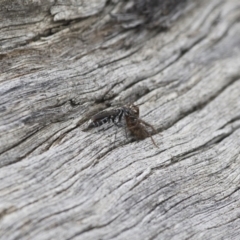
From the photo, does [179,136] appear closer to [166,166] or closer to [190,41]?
[166,166]

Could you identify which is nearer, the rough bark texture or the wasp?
the rough bark texture

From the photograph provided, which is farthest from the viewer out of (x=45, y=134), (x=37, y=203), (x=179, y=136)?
(x=179, y=136)

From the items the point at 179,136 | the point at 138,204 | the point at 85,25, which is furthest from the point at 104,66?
the point at 138,204

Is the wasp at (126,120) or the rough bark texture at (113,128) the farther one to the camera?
the wasp at (126,120)
